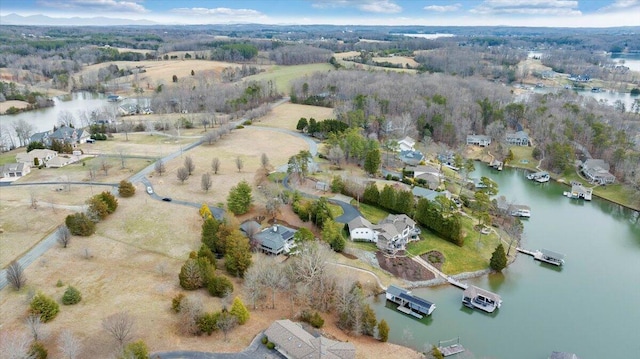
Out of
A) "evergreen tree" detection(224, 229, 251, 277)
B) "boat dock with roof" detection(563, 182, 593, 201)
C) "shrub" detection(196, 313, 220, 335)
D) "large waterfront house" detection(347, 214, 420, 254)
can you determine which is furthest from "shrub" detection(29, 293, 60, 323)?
"boat dock with roof" detection(563, 182, 593, 201)

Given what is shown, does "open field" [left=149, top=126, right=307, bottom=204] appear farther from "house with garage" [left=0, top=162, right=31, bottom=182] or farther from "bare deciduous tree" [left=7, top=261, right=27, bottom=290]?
"bare deciduous tree" [left=7, top=261, right=27, bottom=290]

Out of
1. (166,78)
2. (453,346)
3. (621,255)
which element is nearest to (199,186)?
(453,346)

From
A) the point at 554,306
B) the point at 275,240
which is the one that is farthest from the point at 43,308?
the point at 554,306

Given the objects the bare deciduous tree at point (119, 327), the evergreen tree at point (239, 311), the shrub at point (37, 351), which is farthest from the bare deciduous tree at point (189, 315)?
the shrub at point (37, 351)

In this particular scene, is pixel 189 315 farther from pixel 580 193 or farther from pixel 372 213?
pixel 580 193

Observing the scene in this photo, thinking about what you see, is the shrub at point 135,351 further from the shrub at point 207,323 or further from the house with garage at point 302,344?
the house with garage at point 302,344
